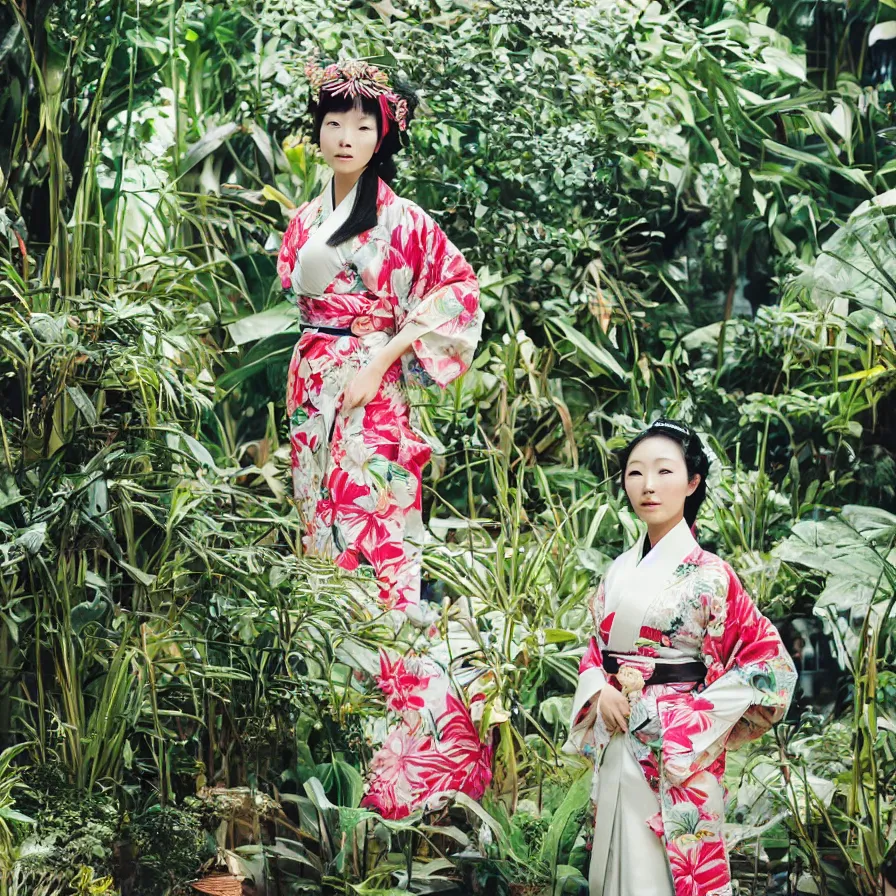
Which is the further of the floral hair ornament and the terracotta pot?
the floral hair ornament

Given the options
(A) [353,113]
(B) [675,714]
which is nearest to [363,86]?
(A) [353,113]

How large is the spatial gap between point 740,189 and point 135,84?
1926 millimetres

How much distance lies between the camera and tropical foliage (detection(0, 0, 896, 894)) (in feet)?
11.1

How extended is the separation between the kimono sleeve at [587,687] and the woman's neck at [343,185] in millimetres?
1208

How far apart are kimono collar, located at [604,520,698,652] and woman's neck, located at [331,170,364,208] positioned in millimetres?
1195

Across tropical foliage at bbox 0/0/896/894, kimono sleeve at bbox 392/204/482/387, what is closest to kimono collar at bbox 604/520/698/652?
tropical foliage at bbox 0/0/896/894

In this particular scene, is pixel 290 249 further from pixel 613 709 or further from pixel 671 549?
pixel 613 709

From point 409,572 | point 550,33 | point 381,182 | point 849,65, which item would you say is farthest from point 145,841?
point 849,65

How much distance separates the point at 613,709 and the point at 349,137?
151 cm

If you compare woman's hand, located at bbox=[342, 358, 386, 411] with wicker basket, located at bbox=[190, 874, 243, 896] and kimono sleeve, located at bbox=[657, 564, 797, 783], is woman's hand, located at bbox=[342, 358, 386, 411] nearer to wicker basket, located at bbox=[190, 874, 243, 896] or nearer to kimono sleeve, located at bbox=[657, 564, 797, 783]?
kimono sleeve, located at bbox=[657, 564, 797, 783]

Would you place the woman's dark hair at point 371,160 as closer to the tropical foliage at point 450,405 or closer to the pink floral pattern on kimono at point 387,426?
the pink floral pattern on kimono at point 387,426

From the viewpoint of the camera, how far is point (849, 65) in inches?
200

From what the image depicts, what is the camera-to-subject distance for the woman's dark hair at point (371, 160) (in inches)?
146

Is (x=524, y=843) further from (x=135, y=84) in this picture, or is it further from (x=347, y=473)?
(x=135, y=84)
